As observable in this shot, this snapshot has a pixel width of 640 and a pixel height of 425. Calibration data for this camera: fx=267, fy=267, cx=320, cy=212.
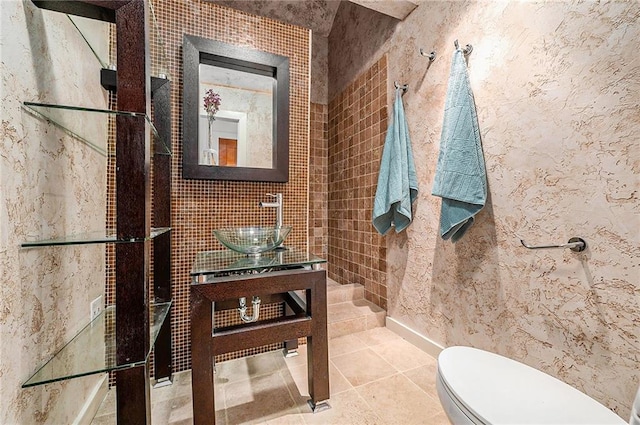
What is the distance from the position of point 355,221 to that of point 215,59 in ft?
5.46

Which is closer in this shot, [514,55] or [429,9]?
[514,55]

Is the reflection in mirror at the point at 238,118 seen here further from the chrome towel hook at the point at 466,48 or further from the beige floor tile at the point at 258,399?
the beige floor tile at the point at 258,399

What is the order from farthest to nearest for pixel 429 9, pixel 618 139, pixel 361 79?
pixel 361 79
pixel 429 9
pixel 618 139

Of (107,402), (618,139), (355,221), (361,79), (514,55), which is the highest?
(361,79)

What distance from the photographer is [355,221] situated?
2.52 m

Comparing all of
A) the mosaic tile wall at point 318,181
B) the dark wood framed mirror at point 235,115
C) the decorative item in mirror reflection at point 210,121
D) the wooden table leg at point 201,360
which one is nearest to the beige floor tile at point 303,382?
the wooden table leg at point 201,360

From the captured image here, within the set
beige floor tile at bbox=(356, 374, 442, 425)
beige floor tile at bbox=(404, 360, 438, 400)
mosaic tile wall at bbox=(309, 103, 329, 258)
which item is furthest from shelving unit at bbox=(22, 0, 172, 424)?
mosaic tile wall at bbox=(309, 103, 329, 258)

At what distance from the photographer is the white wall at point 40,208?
2.16 feet

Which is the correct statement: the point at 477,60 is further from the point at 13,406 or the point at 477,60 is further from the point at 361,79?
the point at 13,406

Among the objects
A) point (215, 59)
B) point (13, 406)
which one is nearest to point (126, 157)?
point (13, 406)

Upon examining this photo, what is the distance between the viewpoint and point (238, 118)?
1.71m

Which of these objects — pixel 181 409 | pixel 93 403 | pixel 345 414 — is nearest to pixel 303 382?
pixel 345 414

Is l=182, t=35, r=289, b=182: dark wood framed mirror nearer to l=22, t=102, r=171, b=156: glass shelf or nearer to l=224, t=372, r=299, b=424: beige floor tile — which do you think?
l=22, t=102, r=171, b=156: glass shelf

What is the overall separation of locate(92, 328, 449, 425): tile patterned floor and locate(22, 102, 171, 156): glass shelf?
1218mm
